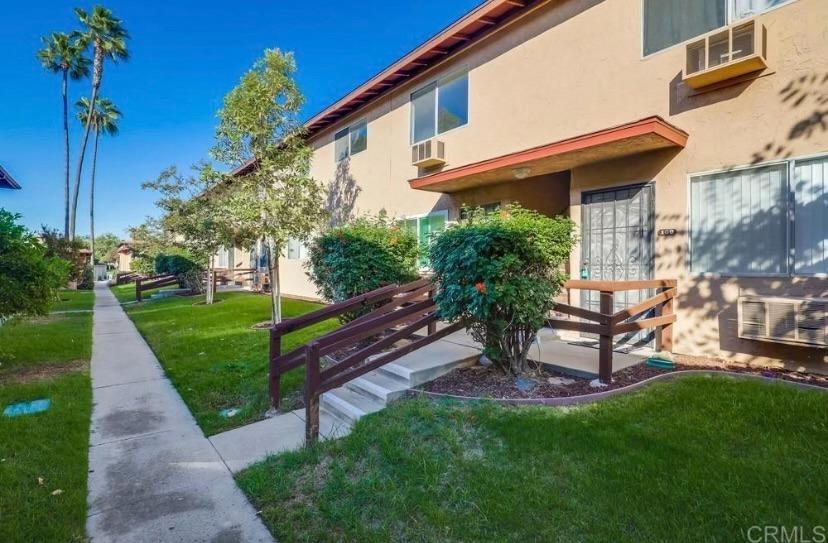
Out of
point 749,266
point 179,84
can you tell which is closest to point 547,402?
point 749,266

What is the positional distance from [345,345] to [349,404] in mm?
699

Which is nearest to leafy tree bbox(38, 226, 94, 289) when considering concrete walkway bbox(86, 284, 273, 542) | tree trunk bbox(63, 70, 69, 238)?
tree trunk bbox(63, 70, 69, 238)

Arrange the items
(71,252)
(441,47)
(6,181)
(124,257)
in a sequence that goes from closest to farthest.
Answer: (441,47) → (6,181) → (71,252) → (124,257)

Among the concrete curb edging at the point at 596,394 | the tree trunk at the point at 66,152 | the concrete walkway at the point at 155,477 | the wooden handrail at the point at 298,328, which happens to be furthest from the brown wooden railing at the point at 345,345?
the tree trunk at the point at 66,152

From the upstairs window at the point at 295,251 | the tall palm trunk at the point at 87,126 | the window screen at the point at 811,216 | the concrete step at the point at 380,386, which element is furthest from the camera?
the tall palm trunk at the point at 87,126

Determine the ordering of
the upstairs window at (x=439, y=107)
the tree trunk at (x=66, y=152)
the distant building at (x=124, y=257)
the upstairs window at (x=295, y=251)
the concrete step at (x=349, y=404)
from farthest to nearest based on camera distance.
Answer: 1. the distant building at (x=124, y=257)
2. the tree trunk at (x=66, y=152)
3. the upstairs window at (x=295, y=251)
4. the upstairs window at (x=439, y=107)
5. the concrete step at (x=349, y=404)

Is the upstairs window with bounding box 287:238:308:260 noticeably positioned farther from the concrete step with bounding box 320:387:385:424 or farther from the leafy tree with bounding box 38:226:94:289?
the leafy tree with bounding box 38:226:94:289

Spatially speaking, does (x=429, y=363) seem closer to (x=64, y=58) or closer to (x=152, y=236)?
(x=152, y=236)

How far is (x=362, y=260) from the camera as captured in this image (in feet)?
23.6

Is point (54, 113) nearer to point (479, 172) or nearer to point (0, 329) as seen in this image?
point (0, 329)

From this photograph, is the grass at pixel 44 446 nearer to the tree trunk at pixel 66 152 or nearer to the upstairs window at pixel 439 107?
the upstairs window at pixel 439 107

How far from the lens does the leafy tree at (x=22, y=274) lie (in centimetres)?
620

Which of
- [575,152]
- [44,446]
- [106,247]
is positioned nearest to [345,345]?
[44,446]

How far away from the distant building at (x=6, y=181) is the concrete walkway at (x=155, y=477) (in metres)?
8.58
